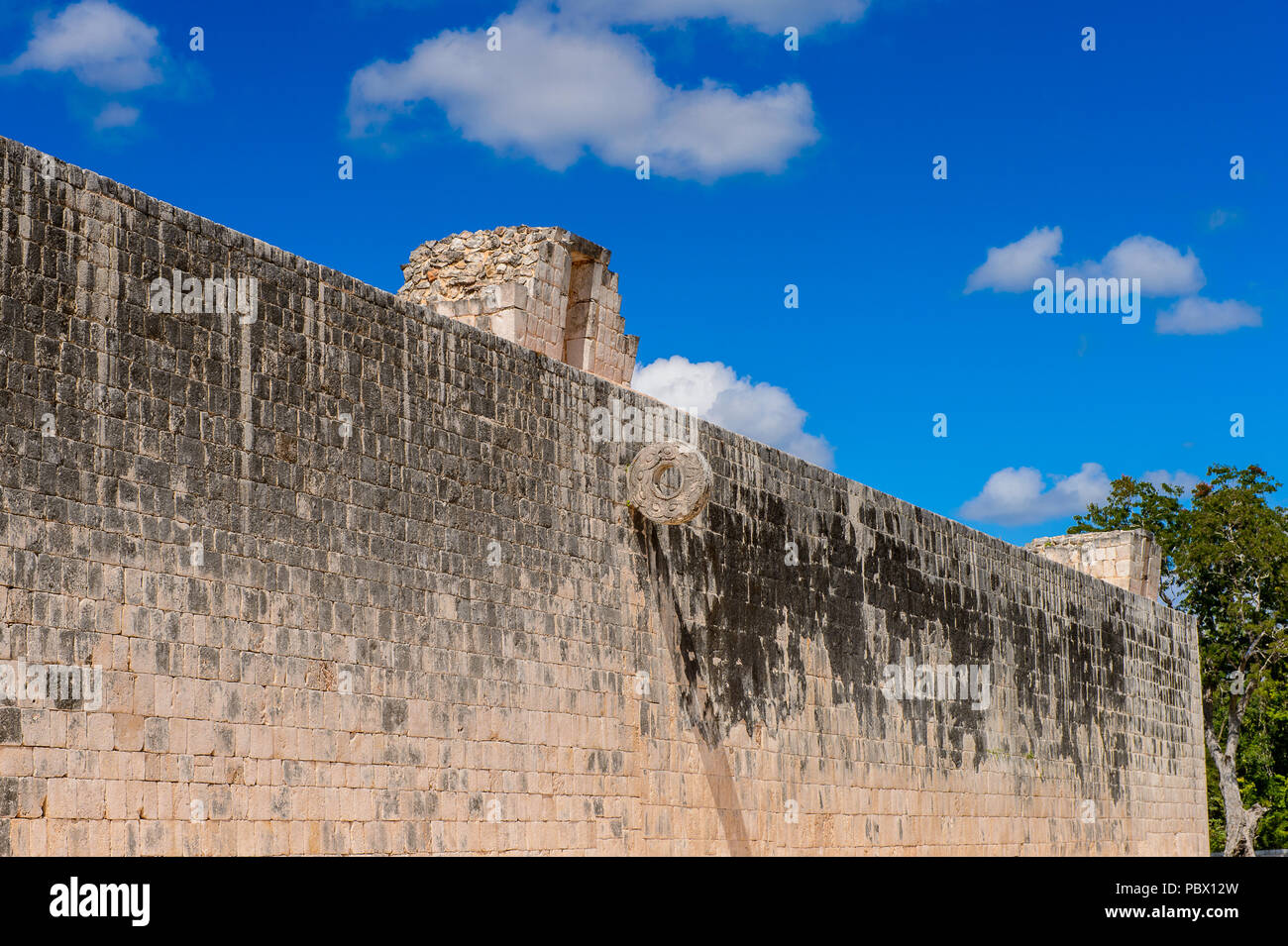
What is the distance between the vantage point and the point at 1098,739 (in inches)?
726

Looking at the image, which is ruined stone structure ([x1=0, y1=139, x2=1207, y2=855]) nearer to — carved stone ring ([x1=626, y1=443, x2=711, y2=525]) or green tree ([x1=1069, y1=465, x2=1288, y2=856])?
carved stone ring ([x1=626, y1=443, x2=711, y2=525])

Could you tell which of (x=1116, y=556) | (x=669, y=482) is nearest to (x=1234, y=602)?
(x=1116, y=556)

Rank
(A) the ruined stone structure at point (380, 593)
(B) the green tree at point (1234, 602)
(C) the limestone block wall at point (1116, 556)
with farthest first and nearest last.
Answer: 1. (B) the green tree at point (1234, 602)
2. (C) the limestone block wall at point (1116, 556)
3. (A) the ruined stone structure at point (380, 593)

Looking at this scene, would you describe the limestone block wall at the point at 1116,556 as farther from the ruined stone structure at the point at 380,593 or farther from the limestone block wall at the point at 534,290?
the limestone block wall at the point at 534,290

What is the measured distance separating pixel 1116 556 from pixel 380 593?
14824mm

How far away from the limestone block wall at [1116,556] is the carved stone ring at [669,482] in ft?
38.9

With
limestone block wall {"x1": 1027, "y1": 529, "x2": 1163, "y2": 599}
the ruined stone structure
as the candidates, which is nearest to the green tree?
limestone block wall {"x1": 1027, "y1": 529, "x2": 1163, "y2": 599}

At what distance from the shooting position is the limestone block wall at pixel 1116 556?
21.3 metres

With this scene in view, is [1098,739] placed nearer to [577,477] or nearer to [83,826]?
[577,477]

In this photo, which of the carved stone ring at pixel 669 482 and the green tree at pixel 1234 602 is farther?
the green tree at pixel 1234 602

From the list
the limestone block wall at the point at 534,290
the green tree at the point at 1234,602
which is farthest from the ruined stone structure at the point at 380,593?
the green tree at the point at 1234,602

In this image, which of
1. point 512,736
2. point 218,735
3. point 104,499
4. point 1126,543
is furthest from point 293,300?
point 1126,543

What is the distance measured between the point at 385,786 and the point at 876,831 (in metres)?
6.30

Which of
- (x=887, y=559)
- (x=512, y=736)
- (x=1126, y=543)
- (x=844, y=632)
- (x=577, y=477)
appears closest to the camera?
(x=512, y=736)
